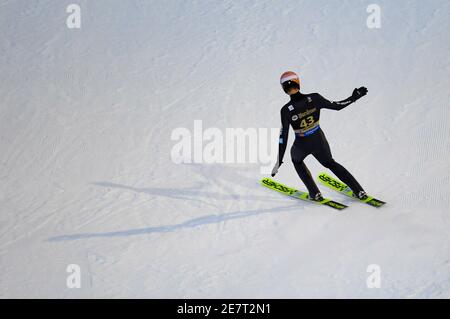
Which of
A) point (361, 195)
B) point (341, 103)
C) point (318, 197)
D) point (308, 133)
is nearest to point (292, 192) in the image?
point (318, 197)

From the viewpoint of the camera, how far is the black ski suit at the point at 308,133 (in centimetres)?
983

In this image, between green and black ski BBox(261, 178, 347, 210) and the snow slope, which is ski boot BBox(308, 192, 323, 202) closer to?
green and black ski BBox(261, 178, 347, 210)

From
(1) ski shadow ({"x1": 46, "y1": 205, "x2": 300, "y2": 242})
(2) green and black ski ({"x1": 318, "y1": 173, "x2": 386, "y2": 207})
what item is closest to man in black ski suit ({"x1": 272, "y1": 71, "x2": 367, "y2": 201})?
(2) green and black ski ({"x1": 318, "y1": 173, "x2": 386, "y2": 207})

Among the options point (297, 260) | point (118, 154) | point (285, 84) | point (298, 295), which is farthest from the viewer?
point (118, 154)

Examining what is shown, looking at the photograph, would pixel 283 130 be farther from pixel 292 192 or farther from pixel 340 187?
pixel 340 187

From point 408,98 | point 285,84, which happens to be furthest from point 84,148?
point 408,98

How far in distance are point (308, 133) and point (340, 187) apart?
1196 mm

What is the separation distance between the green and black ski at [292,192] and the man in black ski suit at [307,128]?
0.12 m

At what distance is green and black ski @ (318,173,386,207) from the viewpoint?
33.5 feet

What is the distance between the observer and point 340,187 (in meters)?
10.8

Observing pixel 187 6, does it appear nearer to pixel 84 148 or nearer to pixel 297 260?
pixel 84 148

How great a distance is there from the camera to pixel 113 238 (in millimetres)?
9984

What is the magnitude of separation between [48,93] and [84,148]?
2.12 metres

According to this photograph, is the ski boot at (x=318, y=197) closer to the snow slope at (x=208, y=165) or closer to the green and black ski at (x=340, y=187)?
the snow slope at (x=208, y=165)
